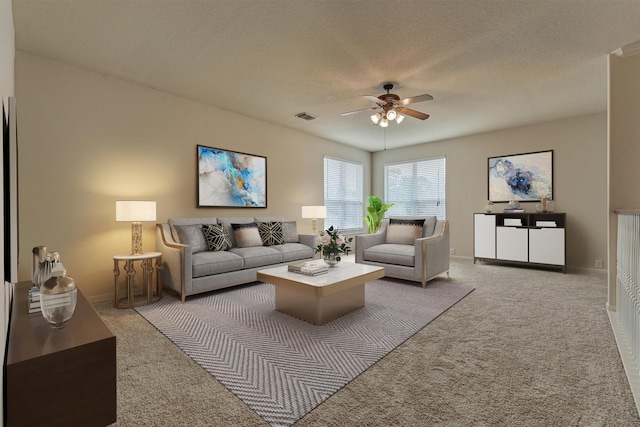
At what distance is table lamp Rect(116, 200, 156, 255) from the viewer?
330 cm

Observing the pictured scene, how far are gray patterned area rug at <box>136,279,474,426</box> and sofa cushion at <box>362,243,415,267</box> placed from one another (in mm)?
488

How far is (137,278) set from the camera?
3.80 metres

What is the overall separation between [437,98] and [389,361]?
3.54m

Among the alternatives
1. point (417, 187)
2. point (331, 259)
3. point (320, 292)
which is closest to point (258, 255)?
point (331, 259)

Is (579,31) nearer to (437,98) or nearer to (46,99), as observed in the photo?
(437,98)

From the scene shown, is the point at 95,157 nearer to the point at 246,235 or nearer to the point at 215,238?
the point at 215,238

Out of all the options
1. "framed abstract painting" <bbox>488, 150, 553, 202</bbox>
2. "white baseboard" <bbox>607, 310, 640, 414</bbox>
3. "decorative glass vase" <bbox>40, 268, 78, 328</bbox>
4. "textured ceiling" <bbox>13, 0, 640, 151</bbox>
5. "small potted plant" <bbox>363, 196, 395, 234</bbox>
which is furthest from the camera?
"small potted plant" <bbox>363, 196, 395, 234</bbox>

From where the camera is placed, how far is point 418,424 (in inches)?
58.1

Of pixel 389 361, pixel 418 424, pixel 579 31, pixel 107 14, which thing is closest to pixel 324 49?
pixel 107 14

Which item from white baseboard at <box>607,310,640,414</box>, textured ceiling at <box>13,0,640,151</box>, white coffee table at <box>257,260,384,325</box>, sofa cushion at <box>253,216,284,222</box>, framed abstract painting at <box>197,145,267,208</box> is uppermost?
textured ceiling at <box>13,0,640,151</box>

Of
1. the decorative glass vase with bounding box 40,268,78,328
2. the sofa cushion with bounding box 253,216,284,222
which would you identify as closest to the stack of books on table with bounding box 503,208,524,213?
the sofa cushion with bounding box 253,216,284,222

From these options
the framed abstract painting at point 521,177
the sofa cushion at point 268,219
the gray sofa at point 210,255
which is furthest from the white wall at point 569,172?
the sofa cushion at point 268,219

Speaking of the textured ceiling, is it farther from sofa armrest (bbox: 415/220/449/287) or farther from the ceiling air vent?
sofa armrest (bbox: 415/220/449/287)

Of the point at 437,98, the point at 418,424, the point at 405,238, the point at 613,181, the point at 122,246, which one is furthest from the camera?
the point at 405,238
